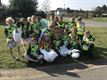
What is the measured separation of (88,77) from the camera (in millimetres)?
10359

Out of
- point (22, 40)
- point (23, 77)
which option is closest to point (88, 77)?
point (23, 77)

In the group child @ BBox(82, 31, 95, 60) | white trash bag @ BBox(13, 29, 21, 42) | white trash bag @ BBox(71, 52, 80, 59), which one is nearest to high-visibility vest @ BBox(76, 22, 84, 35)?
child @ BBox(82, 31, 95, 60)

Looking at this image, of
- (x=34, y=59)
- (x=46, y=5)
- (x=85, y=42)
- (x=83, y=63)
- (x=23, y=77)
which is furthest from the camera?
(x=46, y=5)

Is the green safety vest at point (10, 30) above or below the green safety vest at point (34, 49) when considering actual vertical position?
above

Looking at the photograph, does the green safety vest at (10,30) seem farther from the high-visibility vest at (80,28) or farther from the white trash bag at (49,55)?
the high-visibility vest at (80,28)

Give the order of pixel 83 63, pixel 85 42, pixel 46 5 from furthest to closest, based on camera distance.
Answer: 1. pixel 46 5
2. pixel 85 42
3. pixel 83 63

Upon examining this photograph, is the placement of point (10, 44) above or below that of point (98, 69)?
above

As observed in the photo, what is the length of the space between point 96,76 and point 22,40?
3.76 meters

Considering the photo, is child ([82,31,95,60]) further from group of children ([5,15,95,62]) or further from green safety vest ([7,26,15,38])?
green safety vest ([7,26,15,38])

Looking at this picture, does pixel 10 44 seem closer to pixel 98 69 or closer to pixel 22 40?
pixel 22 40

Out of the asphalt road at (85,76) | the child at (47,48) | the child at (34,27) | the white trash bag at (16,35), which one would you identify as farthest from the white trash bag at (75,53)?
the white trash bag at (16,35)

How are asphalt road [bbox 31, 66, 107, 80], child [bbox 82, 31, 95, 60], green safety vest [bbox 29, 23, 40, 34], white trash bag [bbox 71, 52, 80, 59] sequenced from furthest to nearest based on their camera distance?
green safety vest [bbox 29, 23, 40, 34]
child [bbox 82, 31, 95, 60]
white trash bag [bbox 71, 52, 80, 59]
asphalt road [bbox 31, 66, 107, 80]

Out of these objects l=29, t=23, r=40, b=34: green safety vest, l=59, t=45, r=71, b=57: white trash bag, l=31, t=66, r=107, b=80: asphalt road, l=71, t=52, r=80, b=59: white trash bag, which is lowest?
l=31, t=66, r=107, b=80: asphalt road

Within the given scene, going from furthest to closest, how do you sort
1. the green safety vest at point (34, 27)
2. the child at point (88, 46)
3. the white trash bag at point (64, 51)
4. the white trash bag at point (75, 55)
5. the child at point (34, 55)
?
the green safety vest at point (34, 27) → the child at point (88, 46) → the white trash bag at point (64, 51) → the white trash bag at point (75, 55) → the child at point (34, 55)
